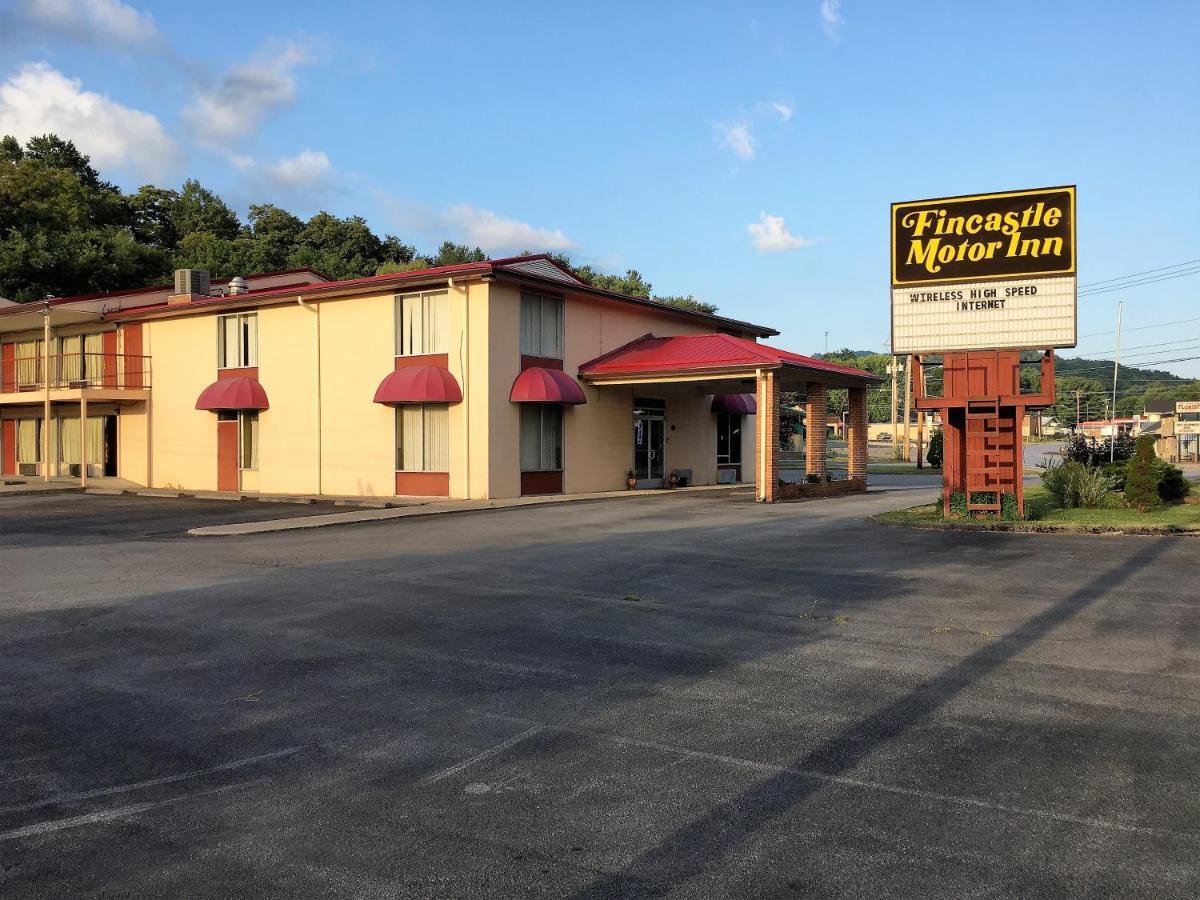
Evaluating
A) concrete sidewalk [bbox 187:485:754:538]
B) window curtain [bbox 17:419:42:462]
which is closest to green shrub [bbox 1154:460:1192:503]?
concrete sidewalk [bbox 187:485:754:538]

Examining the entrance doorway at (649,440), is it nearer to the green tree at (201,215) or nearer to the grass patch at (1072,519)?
the grass patch at (1072,519)

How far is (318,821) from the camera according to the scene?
4062 mm

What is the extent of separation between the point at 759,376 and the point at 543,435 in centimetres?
635

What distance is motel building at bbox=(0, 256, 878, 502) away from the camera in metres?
24.1

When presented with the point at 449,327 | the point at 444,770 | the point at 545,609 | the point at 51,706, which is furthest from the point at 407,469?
the point at 444,770

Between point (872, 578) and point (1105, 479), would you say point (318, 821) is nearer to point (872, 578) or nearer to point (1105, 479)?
point (872, 578)

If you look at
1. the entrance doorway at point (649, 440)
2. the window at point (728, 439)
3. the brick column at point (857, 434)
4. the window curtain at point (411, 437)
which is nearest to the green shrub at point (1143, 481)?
the brick column at point (857, 434)

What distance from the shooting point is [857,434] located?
28.1 m

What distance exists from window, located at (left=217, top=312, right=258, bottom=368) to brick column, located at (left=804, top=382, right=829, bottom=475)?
17654 millimetres

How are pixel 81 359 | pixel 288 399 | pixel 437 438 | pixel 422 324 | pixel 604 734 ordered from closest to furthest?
1. pixel 604 734
2. pixel 437 438
3. pixel 422 324
4. pixel 288 399
5. pixel 81 359

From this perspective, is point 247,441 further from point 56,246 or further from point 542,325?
point 56,246

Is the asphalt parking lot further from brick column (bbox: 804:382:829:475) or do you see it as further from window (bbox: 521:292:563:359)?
brick column (bbox: 804:382:829:475)

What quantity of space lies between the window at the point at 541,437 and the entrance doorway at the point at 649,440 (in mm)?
3715

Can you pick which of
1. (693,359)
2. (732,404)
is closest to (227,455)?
(693,359)
